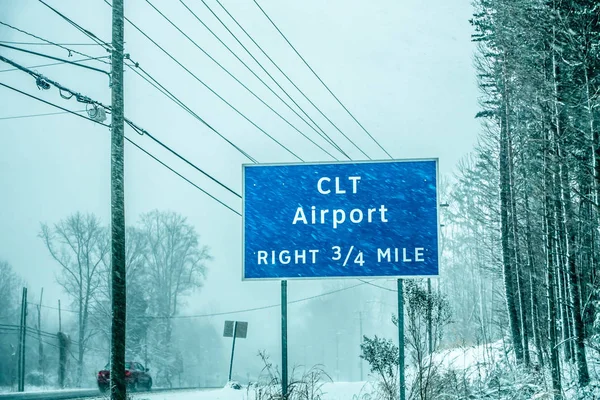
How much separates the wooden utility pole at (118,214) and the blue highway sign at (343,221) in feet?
12.3

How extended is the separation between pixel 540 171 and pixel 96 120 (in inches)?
515

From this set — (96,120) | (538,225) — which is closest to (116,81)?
(96,120)

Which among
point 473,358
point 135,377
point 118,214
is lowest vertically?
point 135,377

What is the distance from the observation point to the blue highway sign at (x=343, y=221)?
10.2 meters

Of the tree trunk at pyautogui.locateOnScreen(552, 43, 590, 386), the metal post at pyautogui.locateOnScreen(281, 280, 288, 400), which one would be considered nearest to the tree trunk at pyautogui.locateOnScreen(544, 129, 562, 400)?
the tree trunk at pyautogui.locateOnScreen(552, 43, 590, 386)

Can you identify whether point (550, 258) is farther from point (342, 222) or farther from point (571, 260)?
point (342, 222)

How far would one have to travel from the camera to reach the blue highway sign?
10211 mm

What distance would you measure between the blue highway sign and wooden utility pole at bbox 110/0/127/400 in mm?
3742

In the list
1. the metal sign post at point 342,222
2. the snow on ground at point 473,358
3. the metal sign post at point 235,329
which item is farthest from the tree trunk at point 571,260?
the metal sign post at point 235,329

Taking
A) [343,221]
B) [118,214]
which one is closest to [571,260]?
[343,221]

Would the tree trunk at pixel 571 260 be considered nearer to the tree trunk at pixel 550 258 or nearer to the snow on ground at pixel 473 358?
the tree trunk at pixel 550 258

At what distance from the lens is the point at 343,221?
33.9 ft

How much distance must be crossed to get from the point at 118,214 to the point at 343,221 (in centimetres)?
510

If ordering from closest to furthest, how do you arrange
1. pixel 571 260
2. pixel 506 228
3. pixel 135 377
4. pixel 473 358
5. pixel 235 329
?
pixel 571 260, pixel 235 329, pixel 473 358, pixel 506 228, pixel 135 377
